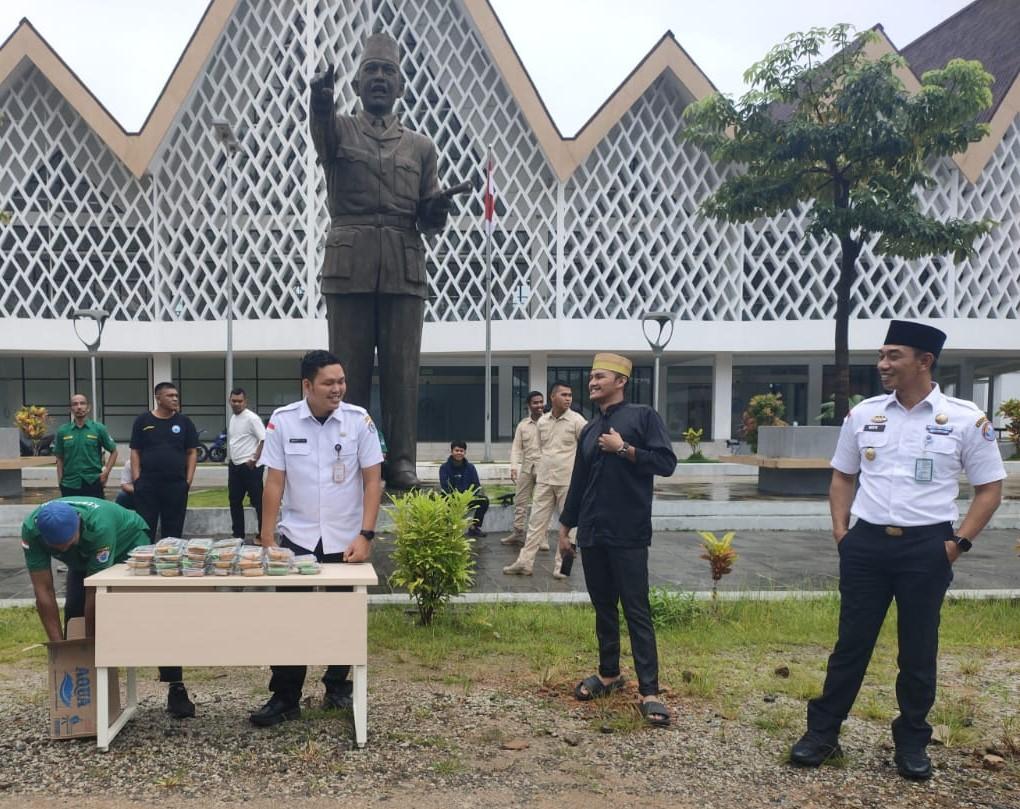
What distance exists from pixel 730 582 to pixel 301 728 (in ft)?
15.5

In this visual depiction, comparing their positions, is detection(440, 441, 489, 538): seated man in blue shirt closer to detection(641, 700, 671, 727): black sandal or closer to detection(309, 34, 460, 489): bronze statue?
detection(309, 34, 460, 489): bronze statue

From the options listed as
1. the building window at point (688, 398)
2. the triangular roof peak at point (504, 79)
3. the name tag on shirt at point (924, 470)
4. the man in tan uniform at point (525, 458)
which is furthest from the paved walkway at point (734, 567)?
the building window at point (688, 398)

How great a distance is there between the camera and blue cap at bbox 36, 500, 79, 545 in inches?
141

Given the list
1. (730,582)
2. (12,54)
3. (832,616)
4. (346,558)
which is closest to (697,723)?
(346,558)

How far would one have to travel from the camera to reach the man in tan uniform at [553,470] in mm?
7289

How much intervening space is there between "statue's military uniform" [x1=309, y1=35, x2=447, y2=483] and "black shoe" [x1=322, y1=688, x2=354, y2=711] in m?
3.81

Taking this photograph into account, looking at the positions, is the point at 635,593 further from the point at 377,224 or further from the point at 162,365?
the point at 162,365

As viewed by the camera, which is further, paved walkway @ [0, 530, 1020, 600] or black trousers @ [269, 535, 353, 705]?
paved walkway @ [0, 530, 1020, 600]

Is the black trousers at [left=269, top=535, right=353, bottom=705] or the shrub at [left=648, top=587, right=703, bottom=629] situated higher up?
the black trousers at [left=269, top=535, right=353, bottom=705]

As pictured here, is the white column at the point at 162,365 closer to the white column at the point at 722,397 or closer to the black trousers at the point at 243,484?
the white column at the point at 722,397

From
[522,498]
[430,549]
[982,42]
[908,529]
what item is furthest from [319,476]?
[982,42]

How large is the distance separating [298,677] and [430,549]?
1526 millimetres

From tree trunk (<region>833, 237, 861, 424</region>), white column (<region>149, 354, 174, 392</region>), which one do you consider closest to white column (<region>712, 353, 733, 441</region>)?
tree trunk (<region>833, 237, 861, 424</region>)

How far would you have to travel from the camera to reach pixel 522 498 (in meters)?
8.61
